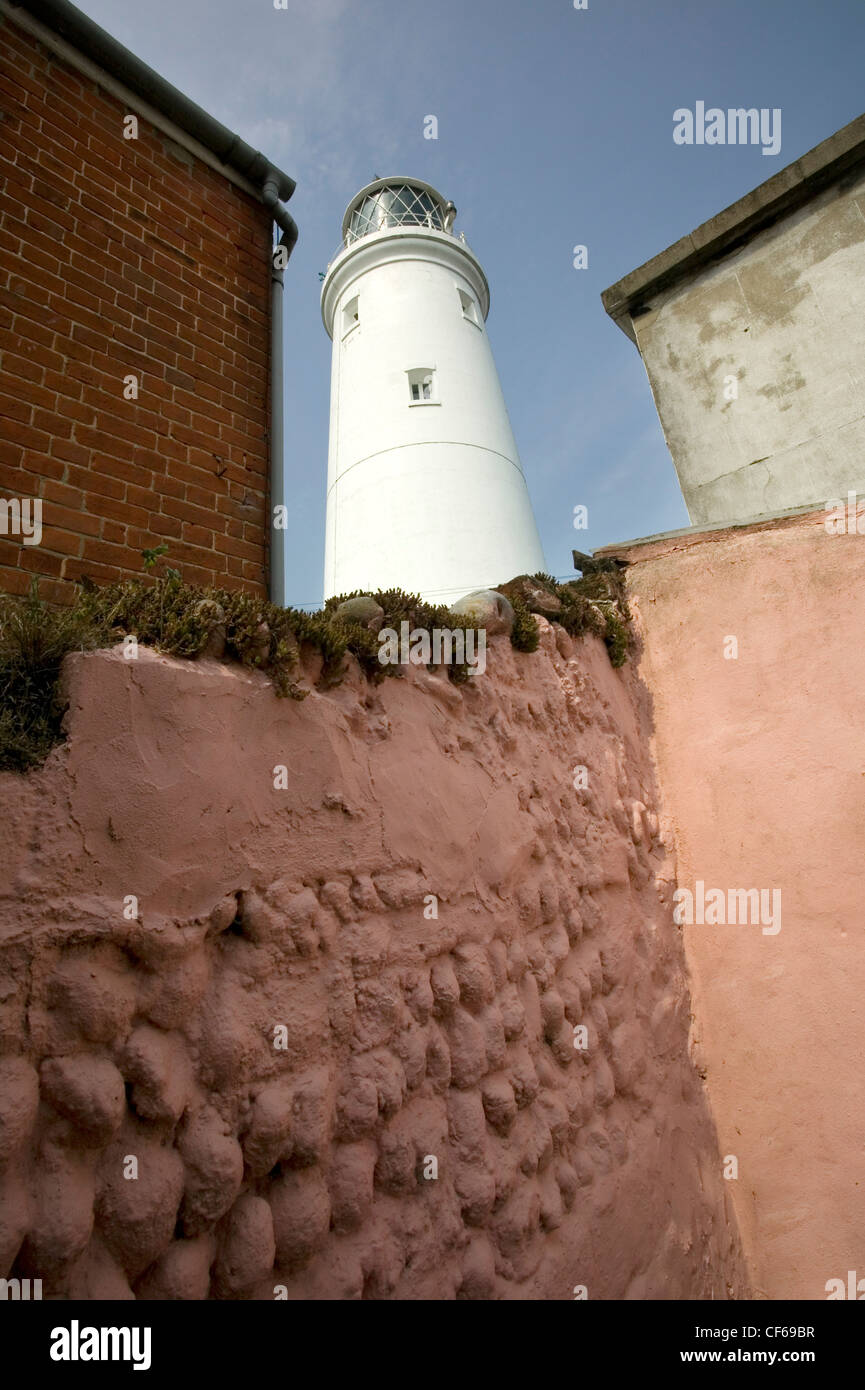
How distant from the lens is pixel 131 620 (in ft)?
6.89

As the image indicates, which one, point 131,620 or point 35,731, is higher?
point 131,620

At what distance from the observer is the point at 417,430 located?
44.6ft

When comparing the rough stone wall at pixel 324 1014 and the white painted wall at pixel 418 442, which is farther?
the white painted wall at pixel 418 442

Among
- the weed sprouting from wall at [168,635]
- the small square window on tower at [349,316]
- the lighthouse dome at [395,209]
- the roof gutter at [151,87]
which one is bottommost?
the weed sprouting from wall at [168,635]

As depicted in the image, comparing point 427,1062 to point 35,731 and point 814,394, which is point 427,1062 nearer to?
point 35,731

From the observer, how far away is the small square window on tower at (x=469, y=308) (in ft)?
51.0

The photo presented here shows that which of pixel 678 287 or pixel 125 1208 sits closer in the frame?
pixel 125 1208

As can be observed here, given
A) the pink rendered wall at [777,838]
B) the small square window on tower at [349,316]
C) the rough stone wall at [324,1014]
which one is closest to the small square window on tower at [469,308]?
the small square window on tower at [349,316]

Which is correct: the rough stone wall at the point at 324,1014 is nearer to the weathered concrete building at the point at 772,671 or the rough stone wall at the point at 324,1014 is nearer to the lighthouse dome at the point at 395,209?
the weathered concrete building at the point at 772,671

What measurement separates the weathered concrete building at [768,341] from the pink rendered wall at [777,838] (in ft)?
2.02

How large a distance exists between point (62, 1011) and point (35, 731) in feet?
2.03

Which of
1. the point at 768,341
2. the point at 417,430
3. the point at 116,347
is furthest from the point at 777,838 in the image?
the point at 417,430

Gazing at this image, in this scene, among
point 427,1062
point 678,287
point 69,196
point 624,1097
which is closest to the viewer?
point 427,1062
